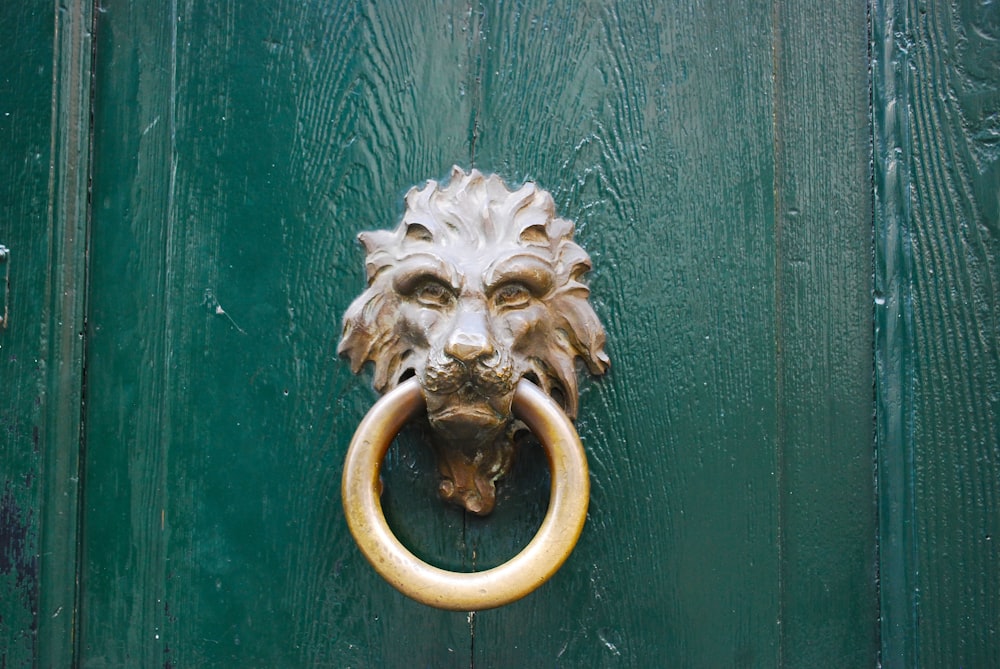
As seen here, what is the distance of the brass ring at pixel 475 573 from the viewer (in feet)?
1.51

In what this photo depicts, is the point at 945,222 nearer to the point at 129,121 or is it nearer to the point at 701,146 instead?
the point at 701,146

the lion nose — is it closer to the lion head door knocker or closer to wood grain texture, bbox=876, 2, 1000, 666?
the lion head door knocker

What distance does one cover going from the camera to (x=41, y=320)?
60 cm

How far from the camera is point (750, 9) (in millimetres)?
610

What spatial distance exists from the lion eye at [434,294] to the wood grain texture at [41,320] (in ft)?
0.94

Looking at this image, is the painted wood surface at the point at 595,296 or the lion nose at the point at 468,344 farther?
the painted wood surface at the point at 595,296

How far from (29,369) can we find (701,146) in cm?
56

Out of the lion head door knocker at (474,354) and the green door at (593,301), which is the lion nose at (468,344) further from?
the green door at (593,301)

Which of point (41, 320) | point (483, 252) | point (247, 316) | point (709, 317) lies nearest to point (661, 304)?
point (709, 317)

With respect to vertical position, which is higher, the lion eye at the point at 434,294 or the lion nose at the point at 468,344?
the lion eye at the point at 434,294

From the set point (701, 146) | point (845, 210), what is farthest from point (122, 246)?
point (845, 210)

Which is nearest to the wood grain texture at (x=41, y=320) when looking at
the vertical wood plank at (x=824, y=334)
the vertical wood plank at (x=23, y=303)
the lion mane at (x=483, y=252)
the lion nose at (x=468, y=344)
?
the vertical wood plank at (x=23, y=303)

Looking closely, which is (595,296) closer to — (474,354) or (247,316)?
(474,354)

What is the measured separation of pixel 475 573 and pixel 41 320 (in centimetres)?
40
